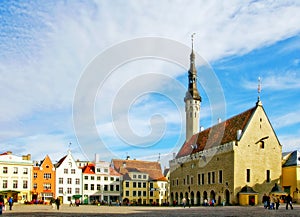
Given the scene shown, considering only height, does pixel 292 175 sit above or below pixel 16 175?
above

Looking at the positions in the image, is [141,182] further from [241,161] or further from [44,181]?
[241,161]

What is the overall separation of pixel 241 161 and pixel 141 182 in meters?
33.6

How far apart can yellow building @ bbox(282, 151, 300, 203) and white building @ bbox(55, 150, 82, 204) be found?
3795 cm

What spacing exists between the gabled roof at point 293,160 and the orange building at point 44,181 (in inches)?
1587

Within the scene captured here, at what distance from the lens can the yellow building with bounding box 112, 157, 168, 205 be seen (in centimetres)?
8319

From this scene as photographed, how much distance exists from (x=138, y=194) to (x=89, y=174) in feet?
37.5

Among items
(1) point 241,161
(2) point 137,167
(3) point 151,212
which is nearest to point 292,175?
(1) point 241,161

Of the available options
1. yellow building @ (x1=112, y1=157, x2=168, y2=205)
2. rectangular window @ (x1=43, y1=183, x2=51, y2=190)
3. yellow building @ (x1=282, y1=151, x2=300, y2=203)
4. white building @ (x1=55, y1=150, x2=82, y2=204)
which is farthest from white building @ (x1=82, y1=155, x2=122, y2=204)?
yellow building @ (x1=282, y1=151, x2=300, y2=203)

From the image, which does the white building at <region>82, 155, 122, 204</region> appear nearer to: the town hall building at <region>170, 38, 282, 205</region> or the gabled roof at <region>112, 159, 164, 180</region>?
the gabled roof at <region>112, 159, 164, 180</region>

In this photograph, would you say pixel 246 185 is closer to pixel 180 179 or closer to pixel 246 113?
pixel 246 113

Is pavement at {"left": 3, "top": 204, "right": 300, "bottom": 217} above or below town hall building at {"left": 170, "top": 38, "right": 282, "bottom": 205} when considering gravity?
below

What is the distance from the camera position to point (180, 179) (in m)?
75.8

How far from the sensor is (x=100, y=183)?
80438 mm

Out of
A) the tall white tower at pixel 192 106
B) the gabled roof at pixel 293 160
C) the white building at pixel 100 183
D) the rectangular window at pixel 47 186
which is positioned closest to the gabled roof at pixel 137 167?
the white building at pixel 100 183
